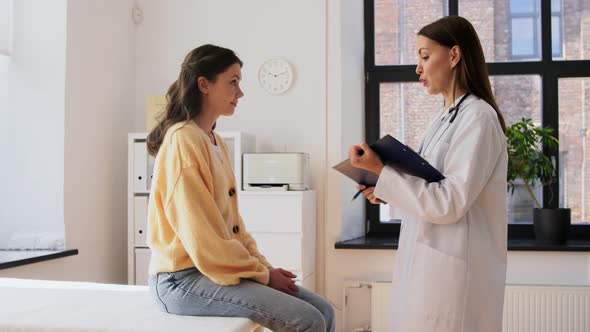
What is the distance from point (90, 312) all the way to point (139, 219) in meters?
2.24

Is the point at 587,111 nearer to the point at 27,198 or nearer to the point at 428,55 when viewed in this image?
the point at 428,55

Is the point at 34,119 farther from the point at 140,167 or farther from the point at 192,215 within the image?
the point at 192,215

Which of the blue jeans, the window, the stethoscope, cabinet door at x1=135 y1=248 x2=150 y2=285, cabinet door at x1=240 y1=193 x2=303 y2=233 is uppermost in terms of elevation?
the window

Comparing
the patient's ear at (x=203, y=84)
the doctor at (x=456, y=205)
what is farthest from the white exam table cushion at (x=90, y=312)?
the patient's ear at (x=203, y=84)

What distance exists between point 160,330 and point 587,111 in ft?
12.4

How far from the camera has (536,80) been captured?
4.80m

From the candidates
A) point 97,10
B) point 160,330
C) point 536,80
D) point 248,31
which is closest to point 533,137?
point 536,80

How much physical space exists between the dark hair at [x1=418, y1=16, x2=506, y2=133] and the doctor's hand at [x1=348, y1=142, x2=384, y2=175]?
0.34 metres

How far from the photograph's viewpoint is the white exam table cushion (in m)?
1.99

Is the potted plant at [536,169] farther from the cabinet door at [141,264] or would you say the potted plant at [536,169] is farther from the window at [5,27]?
the window at [5,27]

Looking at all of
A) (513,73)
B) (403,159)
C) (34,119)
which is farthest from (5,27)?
(513,73)

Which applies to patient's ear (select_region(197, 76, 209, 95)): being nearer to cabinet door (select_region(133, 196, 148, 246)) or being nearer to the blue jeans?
the blue jeans

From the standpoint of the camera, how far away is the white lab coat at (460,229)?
1.91 meters

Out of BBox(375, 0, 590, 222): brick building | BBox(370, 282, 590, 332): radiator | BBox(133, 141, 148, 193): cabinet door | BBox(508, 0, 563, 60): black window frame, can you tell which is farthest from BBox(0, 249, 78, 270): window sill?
BBox(508, 0, 563, 60): black window frame
